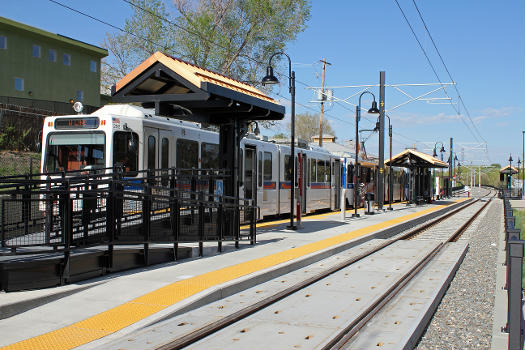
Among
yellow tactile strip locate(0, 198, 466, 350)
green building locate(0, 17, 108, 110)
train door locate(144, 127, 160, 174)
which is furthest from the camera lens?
green building locate(0, 17, 108, 110)

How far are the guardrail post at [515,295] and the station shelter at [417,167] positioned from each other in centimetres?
2852

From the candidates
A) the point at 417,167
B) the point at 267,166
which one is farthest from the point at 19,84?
the point at 417,167

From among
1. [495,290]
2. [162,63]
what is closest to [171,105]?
[162,63]

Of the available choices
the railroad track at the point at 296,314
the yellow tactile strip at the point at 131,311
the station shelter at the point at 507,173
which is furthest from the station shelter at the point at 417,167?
the yellow tactile strip at the point at 131,311

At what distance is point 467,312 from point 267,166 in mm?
12845

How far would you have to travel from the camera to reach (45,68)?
41.3m

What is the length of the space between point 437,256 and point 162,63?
730 cm

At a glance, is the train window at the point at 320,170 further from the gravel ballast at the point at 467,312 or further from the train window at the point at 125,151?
the train window at the point at 125,151

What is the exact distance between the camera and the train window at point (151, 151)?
13.7m

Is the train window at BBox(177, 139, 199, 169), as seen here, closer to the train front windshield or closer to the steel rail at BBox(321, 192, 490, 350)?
the train front windshield

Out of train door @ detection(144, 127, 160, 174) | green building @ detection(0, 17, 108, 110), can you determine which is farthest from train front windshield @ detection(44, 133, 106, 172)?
green building @ detection(0, 17, 108, 110)

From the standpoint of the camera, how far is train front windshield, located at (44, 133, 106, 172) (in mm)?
12867

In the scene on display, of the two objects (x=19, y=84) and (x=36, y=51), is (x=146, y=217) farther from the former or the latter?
(x=36, y=51)

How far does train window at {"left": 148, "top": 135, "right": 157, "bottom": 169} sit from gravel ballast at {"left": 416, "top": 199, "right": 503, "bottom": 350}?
7511 mm
